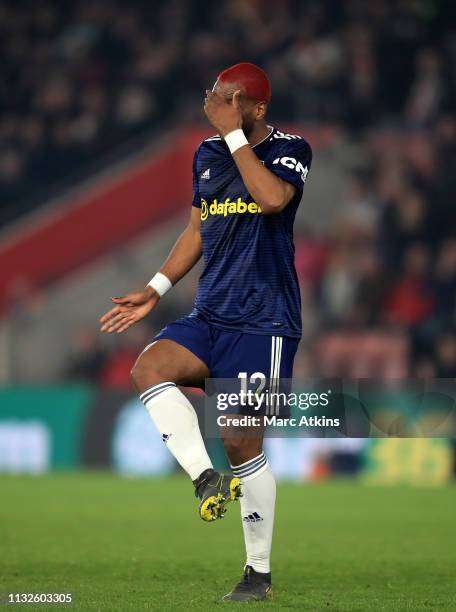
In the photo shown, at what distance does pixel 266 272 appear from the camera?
6023 millimetres

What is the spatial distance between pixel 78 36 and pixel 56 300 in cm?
529

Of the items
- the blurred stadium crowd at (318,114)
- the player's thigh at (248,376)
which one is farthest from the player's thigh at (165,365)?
the blurred stadium crowd at (318,114)

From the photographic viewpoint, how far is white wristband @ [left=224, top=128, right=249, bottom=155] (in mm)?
5828

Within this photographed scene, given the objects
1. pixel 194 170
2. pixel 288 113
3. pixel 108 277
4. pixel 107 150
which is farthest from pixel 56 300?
pixel 194 170

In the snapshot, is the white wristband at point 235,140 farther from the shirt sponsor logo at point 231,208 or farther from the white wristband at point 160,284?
the white wristband at point 160,284

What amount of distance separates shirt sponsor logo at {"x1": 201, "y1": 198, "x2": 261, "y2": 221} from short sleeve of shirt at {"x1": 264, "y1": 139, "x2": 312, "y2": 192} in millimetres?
189

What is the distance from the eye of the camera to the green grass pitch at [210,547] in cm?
605

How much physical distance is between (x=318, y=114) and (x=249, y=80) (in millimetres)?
13165

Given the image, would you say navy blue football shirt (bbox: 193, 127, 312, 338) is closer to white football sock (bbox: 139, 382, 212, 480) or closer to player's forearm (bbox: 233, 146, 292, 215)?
player's forearm (bbox: 233, 146, 292, 215)

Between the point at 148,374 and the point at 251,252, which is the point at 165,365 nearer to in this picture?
the point at 148,374

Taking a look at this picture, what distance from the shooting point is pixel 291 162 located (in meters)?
5.98

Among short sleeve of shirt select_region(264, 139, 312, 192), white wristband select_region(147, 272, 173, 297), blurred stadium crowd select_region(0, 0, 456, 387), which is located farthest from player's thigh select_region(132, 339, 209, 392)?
blurred stadium crowd select_region(0, 0, 456, 387)

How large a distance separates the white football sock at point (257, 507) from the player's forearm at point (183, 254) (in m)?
1.02

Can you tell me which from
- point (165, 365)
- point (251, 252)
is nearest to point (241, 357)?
point (165, 365)
